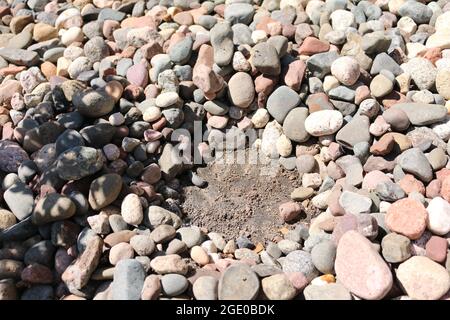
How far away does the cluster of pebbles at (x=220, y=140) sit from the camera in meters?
2.27

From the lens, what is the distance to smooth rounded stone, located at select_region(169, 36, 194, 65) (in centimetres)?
321

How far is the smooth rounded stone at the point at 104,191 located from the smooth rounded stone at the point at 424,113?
1669mm

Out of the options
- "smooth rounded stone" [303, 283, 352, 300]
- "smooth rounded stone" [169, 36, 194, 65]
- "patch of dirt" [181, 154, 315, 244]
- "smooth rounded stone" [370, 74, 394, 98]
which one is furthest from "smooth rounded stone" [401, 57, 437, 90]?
"smooth rounded stone" [303, 283, 352, 300]

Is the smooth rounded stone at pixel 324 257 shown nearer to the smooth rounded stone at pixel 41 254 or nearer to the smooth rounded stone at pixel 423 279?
the smooth rounded stone at pixel 423 279

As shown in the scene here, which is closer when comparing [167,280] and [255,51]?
[167,280]

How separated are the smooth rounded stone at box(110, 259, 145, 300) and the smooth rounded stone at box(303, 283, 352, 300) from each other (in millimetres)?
741

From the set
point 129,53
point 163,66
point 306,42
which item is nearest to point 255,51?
point 306,42

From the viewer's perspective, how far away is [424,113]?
2807 millimetres

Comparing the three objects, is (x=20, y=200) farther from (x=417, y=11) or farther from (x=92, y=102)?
(x=417, y=11)

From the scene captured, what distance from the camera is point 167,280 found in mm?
2221

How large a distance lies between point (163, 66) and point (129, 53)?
337 millimetres

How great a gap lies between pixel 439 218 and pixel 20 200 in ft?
6.81
